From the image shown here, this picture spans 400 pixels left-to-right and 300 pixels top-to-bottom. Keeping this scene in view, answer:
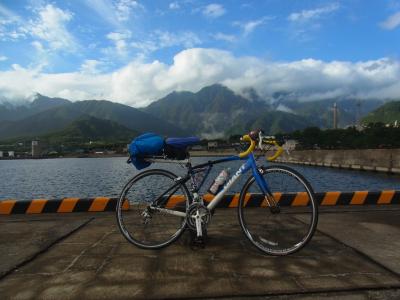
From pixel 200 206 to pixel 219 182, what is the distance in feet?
1.54

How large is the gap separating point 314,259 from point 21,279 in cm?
354

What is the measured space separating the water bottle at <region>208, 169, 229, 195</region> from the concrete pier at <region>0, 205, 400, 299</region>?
31.6 inches

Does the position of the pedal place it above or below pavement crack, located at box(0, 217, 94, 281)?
above

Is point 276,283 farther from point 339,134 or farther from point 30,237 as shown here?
point 339,134

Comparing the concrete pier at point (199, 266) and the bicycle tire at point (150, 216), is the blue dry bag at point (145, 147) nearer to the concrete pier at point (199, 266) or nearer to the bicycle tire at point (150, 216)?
the bicycle tire at point (150, 216)

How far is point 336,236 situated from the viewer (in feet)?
18.7

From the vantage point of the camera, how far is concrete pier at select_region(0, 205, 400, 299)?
12.1 ft

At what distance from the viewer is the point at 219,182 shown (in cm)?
527

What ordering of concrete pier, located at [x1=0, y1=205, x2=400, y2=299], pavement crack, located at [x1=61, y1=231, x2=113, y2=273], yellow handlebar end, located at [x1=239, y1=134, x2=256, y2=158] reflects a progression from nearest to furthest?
concrete pier, located at [x1=0, y1=205, x2=400, y2=299] → pavement crack, located at [x1=61, y1=231, x2=113, y2=273] → yellow handlebar end, located at [x1=239, y1=134, x2=256, y2=158]

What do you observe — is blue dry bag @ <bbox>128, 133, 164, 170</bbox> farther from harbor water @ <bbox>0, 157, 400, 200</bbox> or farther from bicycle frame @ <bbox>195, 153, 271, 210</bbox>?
bicycle frame @ <bbox>195, 153, 271, 210</bbox>

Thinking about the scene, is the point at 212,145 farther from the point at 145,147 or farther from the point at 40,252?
the point at 40,252

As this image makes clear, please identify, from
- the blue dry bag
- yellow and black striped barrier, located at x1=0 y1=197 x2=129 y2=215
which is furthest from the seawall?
the blue dry bag

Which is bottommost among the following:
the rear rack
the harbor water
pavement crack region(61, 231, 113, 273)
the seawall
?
the harbor water

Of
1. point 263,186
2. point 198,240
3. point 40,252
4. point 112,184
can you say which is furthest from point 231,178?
point 112,184
